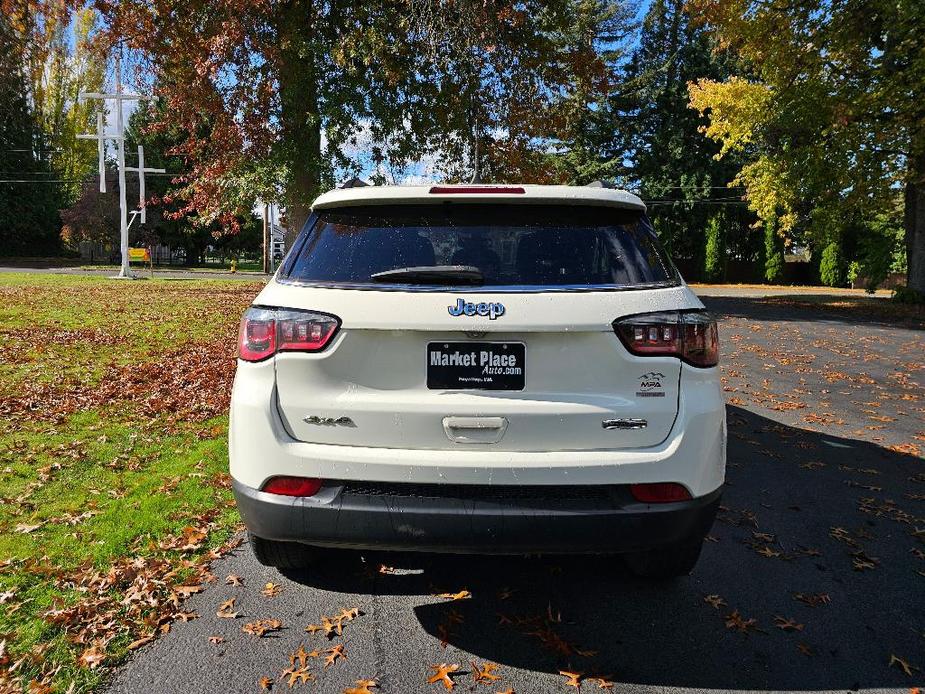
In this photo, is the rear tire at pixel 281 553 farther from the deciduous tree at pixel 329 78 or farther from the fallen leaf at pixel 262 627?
the deciduous tree at pixel 329 78

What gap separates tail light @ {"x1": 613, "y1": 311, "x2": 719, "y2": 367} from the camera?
2.56 meters

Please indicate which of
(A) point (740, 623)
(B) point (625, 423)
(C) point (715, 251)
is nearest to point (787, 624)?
(A) point (740, 623)

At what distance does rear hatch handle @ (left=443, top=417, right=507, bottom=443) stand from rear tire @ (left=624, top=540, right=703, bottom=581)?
115 cm

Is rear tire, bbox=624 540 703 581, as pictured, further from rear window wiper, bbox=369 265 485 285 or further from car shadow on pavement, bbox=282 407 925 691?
rear window wiper, bbox=369 265 485 285

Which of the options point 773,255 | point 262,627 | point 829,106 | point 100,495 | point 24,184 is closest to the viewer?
point 262,627

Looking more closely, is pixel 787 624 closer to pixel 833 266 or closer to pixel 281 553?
pixel 281 553

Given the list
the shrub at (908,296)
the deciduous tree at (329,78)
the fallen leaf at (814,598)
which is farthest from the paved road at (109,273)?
the fallen leaf at (814,598)

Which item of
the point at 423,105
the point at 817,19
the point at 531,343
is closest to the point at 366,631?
the point at 531,343

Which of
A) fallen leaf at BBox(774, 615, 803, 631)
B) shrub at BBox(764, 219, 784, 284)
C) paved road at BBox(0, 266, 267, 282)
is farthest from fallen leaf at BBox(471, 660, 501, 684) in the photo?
shrub at BBox(764, 219, 784, 284)

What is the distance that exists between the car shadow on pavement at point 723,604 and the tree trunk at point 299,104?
10.4 meters

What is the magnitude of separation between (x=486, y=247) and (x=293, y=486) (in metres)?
1.24

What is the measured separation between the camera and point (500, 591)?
3.28 metres

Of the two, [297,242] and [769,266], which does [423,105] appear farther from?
[769,266]

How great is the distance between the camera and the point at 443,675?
2.59 metres
